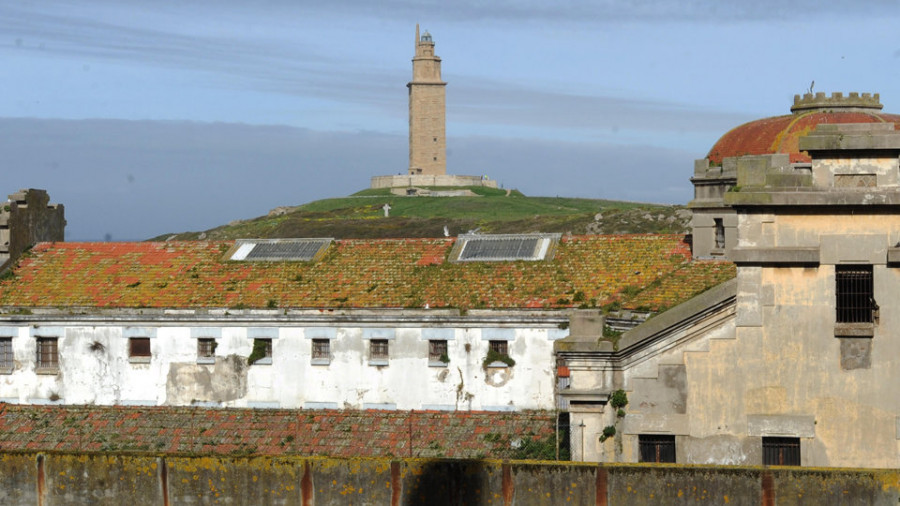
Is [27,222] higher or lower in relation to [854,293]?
higher

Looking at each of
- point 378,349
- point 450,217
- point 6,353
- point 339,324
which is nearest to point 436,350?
point 378,349

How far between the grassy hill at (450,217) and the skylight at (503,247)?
139 ft

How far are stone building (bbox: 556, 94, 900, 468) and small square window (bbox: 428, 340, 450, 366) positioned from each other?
1300 centimetres

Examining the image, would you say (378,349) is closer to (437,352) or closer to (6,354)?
(437,352)

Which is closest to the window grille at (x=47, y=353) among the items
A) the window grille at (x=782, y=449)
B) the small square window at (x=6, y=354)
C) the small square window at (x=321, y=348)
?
the small square window at (x=6, y=354)

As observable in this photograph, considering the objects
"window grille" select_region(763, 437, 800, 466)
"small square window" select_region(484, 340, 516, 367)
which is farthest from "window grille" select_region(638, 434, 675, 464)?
"small square window" select_region(484, 340, 516, 367)

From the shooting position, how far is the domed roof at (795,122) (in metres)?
39.2

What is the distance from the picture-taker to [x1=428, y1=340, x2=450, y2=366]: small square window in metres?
35.6

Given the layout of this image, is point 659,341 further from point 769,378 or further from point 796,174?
point 796,174

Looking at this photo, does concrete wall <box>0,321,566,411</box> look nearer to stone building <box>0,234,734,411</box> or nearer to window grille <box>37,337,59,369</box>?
stone building <box>0,234,734,411</box>

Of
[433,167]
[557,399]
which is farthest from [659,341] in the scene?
[433,167]

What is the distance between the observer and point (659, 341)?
74.6 feet

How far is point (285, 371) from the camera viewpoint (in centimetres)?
3631

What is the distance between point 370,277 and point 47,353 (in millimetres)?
9659
